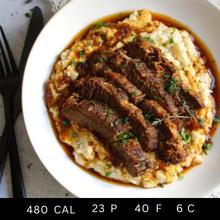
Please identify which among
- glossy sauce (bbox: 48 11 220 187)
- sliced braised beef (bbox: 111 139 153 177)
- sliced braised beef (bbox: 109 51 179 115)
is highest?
glossy sauce (bbox: 48 11 220 187)

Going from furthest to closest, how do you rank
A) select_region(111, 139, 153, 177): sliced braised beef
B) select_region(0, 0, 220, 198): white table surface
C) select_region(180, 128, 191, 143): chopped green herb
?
select_region(0, 0, 220, 198): white table surface
select_region(180, 128, 191, 143): chopped green herb
select_region(111, 139, 153, 177): sliced braised beef

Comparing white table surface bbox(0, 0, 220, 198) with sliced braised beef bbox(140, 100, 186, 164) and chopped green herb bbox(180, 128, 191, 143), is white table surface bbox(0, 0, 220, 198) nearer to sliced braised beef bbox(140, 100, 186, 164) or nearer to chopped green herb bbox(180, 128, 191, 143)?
chopped green herb bbox(180, 128, 191, 143)

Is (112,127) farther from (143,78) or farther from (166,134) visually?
(143,78)

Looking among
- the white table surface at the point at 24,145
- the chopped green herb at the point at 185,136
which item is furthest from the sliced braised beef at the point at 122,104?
the white table surface at the point at 24,145

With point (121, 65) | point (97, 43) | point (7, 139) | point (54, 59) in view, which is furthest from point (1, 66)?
point (121, 65)

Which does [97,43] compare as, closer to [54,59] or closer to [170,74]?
[54,59]

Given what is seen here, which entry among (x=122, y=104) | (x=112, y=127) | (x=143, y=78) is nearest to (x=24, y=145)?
(x=112, y=127)

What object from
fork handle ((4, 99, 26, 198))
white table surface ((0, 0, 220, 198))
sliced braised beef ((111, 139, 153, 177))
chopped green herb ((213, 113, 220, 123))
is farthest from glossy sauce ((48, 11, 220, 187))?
fork handle ((4, 99, 26, 198))
